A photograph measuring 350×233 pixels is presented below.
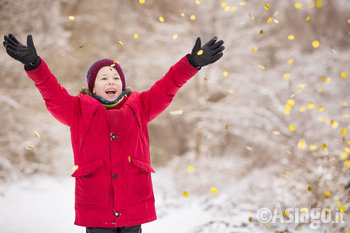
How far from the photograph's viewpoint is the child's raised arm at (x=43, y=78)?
1.61 metres

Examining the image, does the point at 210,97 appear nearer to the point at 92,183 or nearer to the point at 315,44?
the point at 315,44

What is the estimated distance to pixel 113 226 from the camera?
1674 mm

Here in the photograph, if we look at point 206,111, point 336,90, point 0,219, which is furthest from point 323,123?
point 0,219

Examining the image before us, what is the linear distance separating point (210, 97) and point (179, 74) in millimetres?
2856

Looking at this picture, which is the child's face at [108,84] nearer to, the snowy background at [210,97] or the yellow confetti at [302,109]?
the snowy background at [210,97]

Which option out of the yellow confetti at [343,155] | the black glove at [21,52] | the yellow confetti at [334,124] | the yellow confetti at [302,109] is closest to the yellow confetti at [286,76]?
the yellow confetti at [302,109]

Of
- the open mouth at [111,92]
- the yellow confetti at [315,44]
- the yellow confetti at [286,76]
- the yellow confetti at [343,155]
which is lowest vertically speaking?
the yellow confetti at [343,155]

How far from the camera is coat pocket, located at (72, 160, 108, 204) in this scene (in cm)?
170

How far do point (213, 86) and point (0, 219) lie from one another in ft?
9.43

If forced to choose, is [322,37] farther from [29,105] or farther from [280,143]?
[29,105]

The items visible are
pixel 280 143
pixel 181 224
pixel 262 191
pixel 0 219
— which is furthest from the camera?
pixel 280 143

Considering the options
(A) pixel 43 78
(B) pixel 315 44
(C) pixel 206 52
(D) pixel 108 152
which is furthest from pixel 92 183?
(B) pixel 315 44

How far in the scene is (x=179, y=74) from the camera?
6.07 ft

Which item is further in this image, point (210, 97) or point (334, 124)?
point (210, 97)
